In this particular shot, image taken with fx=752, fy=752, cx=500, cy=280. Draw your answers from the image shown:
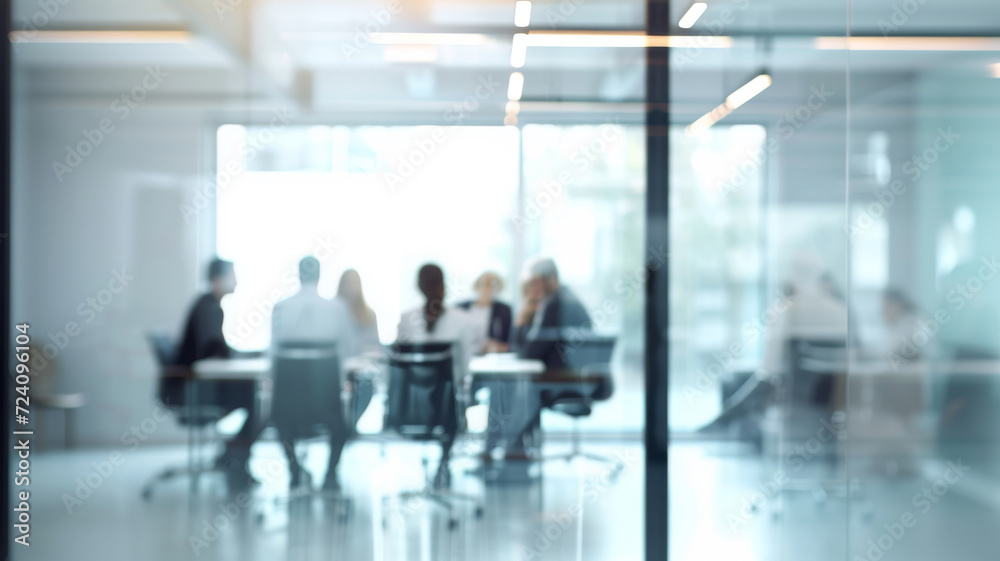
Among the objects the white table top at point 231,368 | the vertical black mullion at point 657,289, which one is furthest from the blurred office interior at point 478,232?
the white table top at point 231,368

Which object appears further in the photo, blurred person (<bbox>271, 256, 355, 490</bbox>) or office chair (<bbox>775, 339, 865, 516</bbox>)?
office chair (<bbox>775, 339, 865, 516</bbox>)

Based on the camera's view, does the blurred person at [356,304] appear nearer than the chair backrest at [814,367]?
Yes

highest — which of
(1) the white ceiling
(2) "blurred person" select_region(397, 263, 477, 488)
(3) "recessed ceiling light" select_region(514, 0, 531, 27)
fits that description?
(3) "recessed ceiling light" select_region(514, 0, 531, 27)

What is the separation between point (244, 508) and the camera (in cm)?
311

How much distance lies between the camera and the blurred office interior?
3031 mm

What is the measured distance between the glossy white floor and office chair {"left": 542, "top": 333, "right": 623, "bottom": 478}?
164 millimetres

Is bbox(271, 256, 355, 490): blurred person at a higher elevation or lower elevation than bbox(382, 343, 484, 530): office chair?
higher

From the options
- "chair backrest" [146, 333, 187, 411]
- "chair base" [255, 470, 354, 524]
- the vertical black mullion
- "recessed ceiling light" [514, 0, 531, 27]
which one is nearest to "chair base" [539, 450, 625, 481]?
the vertical black mullion

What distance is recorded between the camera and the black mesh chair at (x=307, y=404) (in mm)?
3059

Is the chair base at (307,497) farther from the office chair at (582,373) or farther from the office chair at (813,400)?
the office chair at (813,400)

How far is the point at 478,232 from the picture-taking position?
304cm

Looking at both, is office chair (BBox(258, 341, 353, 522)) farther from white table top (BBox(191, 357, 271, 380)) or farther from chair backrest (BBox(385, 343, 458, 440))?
chair backrest (BBox(385, 343, 458, 440))

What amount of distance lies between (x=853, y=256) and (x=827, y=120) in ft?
1.89

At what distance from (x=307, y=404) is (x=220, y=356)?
1.32 feet
